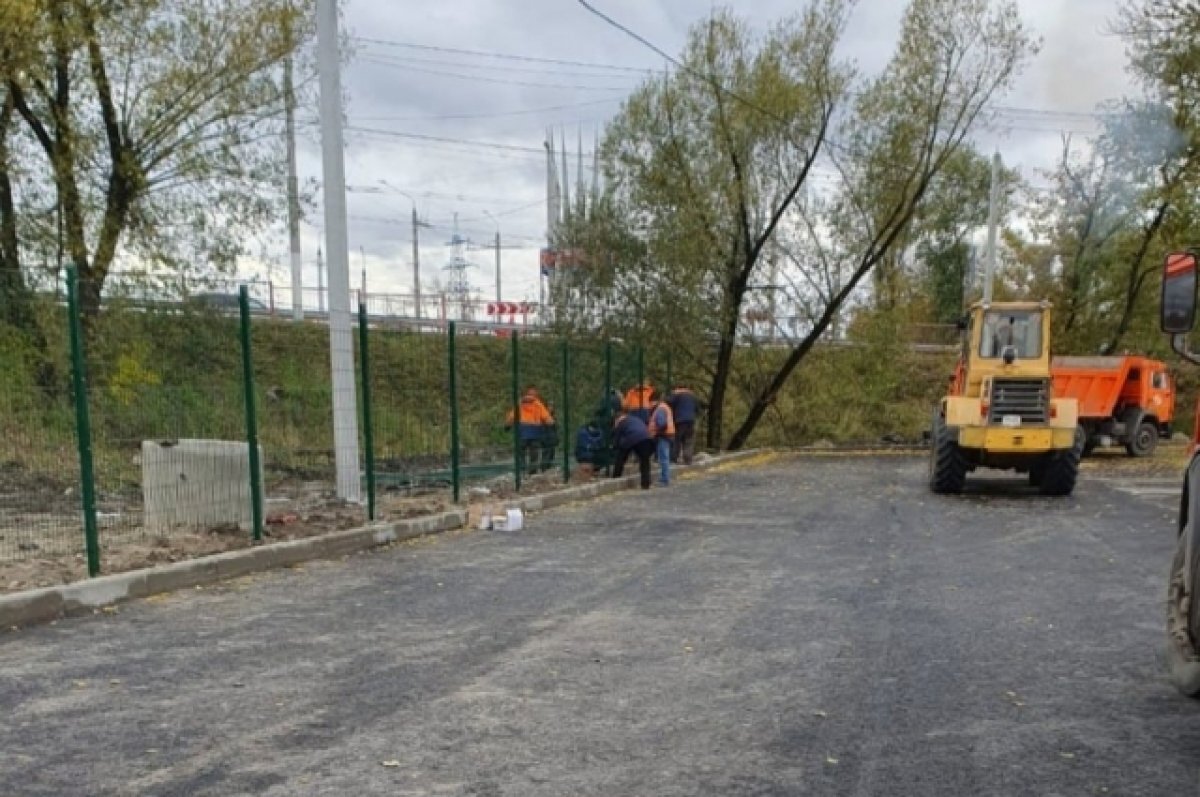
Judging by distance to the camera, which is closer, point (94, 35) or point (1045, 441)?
point (1045, 441)

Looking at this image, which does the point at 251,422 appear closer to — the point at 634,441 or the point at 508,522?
the point at 508,522

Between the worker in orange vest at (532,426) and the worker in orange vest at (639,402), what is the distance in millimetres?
2065

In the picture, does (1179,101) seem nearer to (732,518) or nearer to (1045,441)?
(1045,441)

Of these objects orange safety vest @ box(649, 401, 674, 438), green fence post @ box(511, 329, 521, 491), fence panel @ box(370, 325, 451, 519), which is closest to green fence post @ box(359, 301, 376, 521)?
fence panel @ box(370, 325, 451, 519)

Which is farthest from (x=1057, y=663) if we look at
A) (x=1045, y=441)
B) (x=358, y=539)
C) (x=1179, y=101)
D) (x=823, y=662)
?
(x=1179, y=101)

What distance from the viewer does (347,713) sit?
4840 millimetres

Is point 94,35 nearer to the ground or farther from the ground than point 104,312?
farther from the ground

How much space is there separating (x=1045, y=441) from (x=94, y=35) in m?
16.0

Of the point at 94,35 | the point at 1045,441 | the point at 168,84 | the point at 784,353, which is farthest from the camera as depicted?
the point at 784,353

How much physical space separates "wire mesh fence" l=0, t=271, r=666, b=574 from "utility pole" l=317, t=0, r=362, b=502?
0.67ft

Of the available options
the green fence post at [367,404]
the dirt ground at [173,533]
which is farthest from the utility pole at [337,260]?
the dirt ground at [173,533]

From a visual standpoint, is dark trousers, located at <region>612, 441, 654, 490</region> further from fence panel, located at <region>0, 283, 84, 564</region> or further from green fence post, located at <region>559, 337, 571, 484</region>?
fence panel, located at <region>0, 283, 84, 564</region>

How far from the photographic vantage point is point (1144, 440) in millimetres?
23391

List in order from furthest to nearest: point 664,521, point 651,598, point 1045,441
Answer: point 1045,441, point 664,521, point 651,598
